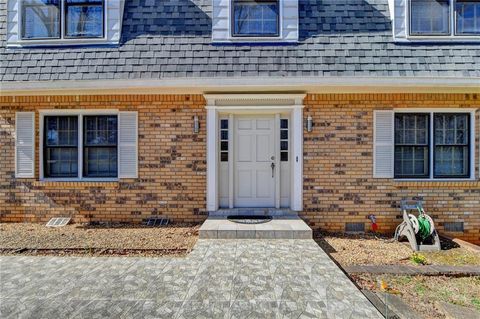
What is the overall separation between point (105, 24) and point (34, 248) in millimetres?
4314

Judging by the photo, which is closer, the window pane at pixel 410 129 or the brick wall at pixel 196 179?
the brick wall at pixel 196 179

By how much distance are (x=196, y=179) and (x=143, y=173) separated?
3.46 ft

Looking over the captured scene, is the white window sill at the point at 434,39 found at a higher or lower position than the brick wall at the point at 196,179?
higher

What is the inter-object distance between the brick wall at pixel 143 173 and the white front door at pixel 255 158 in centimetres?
75

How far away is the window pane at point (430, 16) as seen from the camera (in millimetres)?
5797

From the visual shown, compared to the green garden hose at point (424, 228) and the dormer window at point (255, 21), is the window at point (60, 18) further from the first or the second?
the green garden hose at point (424, 228)

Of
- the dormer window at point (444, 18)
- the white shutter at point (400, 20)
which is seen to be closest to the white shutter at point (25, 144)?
the white shutter at point (400, 20)

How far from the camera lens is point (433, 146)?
5723 mm

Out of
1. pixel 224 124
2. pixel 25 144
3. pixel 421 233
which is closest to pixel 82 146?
pixel 25 144

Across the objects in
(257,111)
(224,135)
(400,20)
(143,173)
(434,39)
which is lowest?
(143,173)

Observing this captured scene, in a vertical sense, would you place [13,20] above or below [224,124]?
above

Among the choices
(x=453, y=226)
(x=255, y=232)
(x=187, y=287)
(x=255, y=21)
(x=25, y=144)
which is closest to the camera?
(x=187, y=287)

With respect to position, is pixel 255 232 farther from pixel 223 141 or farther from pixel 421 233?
pixel 421 233

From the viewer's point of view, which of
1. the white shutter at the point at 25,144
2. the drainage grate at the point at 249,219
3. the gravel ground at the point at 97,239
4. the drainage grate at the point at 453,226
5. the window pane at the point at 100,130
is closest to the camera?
the gravel ground at the point at 97,239
